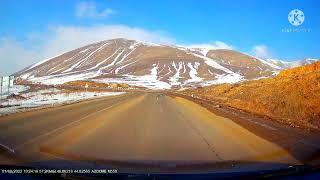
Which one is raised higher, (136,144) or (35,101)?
(35,101)

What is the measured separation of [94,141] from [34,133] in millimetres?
2806

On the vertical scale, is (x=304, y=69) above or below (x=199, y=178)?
above

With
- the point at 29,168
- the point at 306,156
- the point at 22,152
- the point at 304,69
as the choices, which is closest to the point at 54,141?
the point at 22,152

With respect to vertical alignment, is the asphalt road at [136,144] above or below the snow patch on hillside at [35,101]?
below

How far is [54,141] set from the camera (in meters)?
12.6

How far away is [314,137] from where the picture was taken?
1680 cm

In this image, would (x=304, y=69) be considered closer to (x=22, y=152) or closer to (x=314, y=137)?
(x=314, y=137)

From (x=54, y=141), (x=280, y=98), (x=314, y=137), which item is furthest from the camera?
(x=280, y=98)

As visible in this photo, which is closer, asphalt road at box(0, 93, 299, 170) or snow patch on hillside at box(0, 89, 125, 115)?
asphalt road at box(0, 93, 299, 170)

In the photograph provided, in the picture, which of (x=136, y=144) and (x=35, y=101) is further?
(x=35, y=101)

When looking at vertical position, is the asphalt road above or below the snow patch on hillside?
below

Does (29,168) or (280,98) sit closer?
→ (29,168)

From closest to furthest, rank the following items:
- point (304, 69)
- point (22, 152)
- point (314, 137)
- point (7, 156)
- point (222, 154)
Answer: point (7, 156)
point (22, 152)
point (222, 154)
point (314, 137)
point (304, 69)

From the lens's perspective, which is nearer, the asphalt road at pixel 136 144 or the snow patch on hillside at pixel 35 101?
the asphalt road at pixel 136 144
